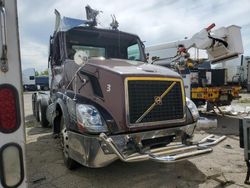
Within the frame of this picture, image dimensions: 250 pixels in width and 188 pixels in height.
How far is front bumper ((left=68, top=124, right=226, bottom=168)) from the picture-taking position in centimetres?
318

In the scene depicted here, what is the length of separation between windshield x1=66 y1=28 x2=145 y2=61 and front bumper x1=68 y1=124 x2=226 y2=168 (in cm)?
198

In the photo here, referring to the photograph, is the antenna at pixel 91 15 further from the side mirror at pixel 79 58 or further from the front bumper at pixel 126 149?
the front bumper at pixel 126 149

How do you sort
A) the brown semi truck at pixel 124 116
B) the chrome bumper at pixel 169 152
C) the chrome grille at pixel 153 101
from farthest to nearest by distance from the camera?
the chrome grille at pixel 153 101
the brown semi truck at pixel 124 116
the chrome bumper at pixel 169 152

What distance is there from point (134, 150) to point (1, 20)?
2393 millimetres

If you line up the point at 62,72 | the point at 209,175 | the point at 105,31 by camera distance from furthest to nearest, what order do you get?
the point at 105,31
the point at 62,72
the point at 209,175

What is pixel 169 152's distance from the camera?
11.1 feet

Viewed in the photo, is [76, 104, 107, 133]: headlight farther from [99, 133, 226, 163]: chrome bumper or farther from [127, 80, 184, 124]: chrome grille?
[127, 80, 184, 124]: chrome grille

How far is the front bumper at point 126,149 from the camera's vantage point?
3182mm

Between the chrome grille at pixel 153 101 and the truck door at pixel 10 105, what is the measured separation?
1.93 meters

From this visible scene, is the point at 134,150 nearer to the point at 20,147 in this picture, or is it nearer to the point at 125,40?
the point at 20,147

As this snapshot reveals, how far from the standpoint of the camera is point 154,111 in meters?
3.75

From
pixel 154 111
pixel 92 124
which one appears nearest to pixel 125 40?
pixel 154 111

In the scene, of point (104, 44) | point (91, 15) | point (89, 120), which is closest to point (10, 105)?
point (89, 120)

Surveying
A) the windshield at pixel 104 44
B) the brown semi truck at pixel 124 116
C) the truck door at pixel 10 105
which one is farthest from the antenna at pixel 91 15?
the truck door at pixel 10 105
